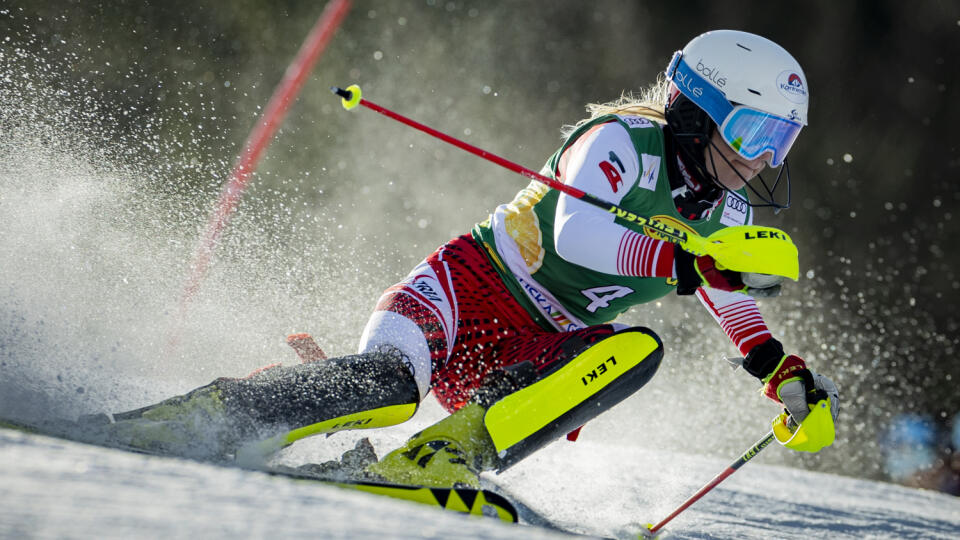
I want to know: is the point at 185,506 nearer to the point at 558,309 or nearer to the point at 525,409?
the point at 525,409

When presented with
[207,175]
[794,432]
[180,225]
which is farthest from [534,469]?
[207,175]

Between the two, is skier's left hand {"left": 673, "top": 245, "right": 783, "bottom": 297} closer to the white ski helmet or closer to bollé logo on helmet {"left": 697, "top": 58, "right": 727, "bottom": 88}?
the white ski helmet

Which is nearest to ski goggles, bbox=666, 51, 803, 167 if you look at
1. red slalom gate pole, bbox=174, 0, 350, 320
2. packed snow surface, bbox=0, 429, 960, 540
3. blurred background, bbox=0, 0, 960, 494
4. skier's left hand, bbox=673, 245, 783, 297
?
skier's left hand, bbox=673, 245, 783, 297

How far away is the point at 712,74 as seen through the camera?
213 centimetres

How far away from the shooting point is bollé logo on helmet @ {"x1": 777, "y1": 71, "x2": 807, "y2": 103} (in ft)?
6.88

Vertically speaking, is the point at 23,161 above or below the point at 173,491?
below

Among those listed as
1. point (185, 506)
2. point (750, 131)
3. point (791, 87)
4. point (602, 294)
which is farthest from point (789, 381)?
point (185, 506)

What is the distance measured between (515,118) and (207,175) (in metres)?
1.98

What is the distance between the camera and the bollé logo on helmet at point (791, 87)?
210 cm

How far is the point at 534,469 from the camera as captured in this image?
2.84 m

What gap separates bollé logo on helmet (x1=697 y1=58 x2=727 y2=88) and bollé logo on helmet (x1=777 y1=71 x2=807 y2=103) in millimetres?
134

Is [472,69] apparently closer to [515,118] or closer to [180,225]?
[515,118]

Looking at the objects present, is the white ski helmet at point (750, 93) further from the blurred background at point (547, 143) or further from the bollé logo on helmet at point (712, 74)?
the blurred background at point (547, 143)

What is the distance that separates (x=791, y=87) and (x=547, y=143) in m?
3.59
